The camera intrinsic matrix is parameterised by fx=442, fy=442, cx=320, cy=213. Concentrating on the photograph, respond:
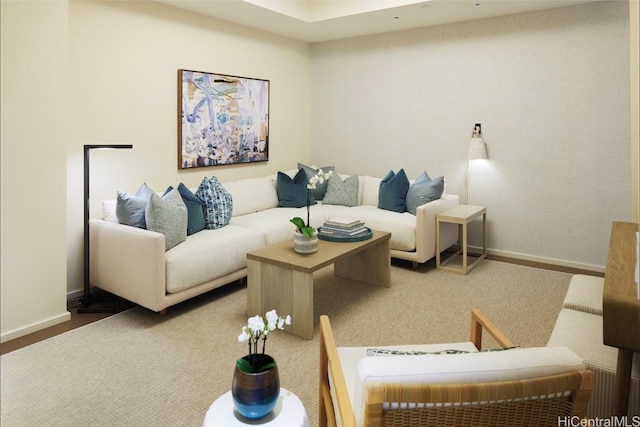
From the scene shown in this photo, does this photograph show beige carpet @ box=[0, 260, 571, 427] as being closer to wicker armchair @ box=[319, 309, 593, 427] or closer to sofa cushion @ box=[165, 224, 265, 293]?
sofa cushion @ box=[165, 224, 265, 293]

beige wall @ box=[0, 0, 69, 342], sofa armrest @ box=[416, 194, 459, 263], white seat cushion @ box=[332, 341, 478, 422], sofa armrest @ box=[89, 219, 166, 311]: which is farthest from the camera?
sofa armrest @ box=[416, 194, 459, 263]

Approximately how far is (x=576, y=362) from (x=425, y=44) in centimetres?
380

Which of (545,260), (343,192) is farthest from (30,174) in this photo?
(545,260)

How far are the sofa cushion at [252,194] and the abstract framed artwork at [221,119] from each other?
268 millimetres

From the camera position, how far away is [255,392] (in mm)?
1137

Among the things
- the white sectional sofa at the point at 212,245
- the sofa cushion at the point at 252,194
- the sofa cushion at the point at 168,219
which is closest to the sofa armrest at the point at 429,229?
the white sectional sofa at the point at 212,245

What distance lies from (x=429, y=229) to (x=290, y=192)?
1.33 m

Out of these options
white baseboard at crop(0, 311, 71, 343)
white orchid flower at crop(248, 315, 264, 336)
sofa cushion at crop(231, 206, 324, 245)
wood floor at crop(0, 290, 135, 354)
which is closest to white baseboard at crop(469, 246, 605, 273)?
sofa cushion at crop(231, 206, 324, 245)

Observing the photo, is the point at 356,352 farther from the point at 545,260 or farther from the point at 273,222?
the point at 545,260

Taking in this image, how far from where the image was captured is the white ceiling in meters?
3.43

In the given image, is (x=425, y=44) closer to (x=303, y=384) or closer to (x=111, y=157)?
(x=111, y=157)

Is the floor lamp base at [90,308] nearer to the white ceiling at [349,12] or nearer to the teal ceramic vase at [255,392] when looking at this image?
the teal ceramic vase at [255,392]

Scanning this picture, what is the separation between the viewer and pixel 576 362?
0.91 m

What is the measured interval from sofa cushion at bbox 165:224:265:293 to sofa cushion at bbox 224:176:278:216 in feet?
1.87
